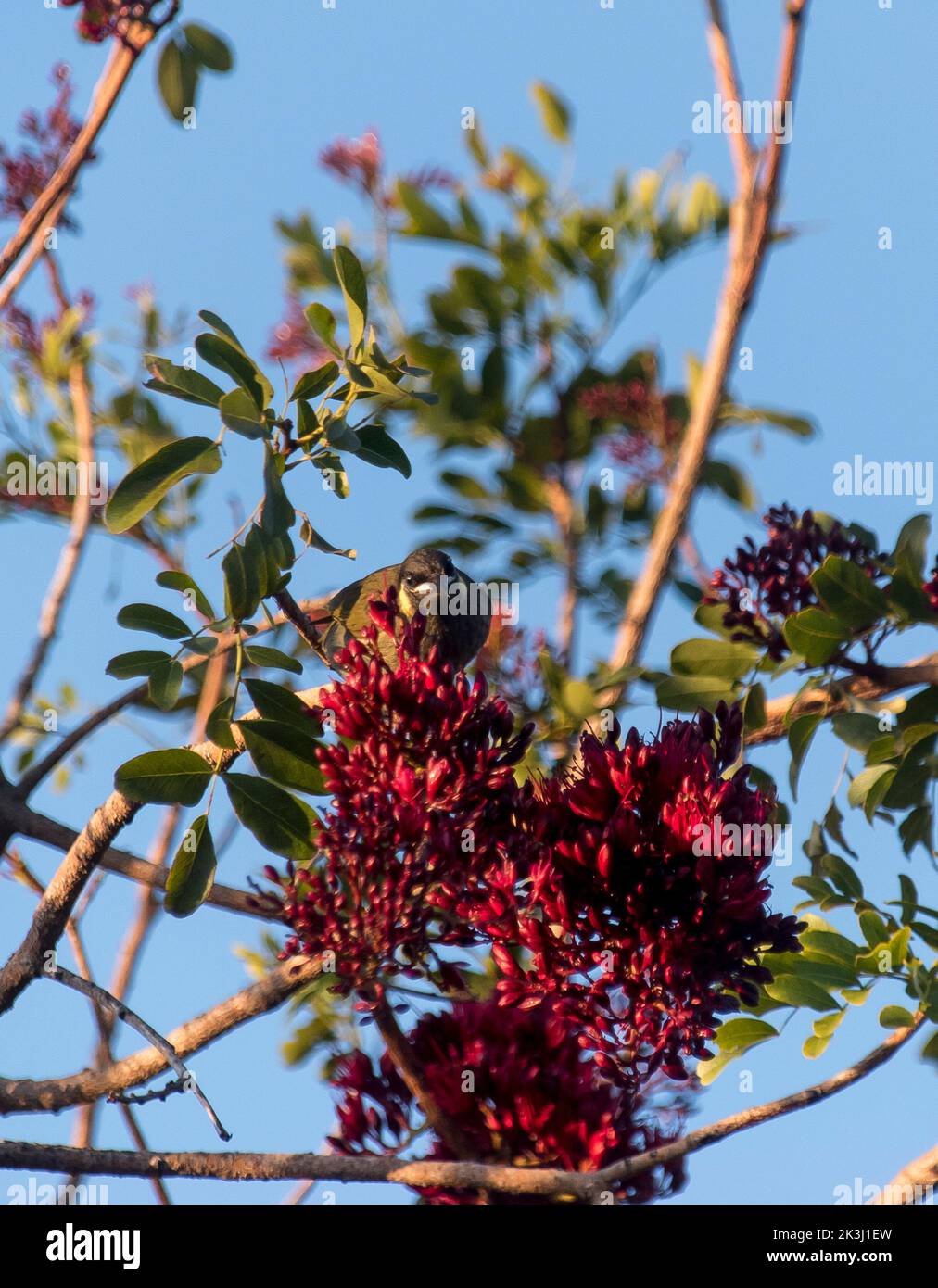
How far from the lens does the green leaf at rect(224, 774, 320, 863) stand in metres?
2.03

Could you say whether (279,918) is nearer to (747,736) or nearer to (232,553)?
(232,553)

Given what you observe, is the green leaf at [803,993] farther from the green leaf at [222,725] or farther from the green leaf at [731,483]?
the green leaf at [731,483]

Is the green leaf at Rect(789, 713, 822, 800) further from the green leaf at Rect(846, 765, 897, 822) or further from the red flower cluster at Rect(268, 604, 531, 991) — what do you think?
the red flower cluster at Rect(268, 604, 531, 991)

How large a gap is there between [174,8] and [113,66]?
293mm

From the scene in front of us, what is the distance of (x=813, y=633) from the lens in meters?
2.38

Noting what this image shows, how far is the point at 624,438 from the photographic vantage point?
4.71 meters

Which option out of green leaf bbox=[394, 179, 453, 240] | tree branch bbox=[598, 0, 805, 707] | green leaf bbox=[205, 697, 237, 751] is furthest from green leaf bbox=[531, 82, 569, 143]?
green leaf bbox=[205, 697, 237, 751]

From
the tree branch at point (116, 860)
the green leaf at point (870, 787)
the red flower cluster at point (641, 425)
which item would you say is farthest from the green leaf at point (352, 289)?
the red flower cluster at point (641, 425)

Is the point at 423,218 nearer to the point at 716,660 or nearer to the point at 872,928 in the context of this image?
the point at 716,660

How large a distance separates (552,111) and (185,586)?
3874 mm

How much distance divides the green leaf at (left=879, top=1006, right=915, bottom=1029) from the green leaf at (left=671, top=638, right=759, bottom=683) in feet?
2.39

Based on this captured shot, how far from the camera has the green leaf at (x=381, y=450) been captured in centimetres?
204

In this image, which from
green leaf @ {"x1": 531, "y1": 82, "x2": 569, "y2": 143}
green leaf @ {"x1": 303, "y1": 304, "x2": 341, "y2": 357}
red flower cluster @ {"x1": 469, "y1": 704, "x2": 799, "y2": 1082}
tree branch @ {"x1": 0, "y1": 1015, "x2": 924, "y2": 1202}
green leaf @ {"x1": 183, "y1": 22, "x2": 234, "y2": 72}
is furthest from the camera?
green leaf @ {"x1": 531, "y1": 82, "x2": 569, "y2": 143}
